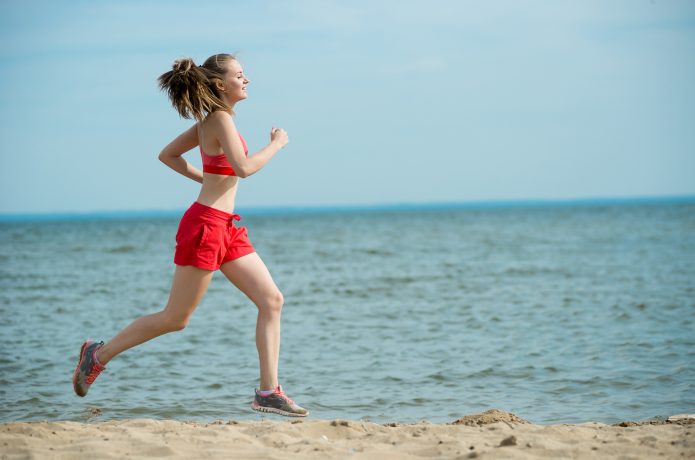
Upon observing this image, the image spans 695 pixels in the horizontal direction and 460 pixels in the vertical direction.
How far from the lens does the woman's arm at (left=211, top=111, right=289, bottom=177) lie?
4691 millimetres

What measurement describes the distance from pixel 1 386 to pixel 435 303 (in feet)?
26.4

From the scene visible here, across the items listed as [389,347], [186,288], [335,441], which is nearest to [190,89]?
[186,288]

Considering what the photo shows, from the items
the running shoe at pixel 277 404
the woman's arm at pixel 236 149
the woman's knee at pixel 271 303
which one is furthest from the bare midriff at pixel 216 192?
the running shoe at pixel 277 404

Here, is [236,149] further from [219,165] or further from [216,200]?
[216,200]

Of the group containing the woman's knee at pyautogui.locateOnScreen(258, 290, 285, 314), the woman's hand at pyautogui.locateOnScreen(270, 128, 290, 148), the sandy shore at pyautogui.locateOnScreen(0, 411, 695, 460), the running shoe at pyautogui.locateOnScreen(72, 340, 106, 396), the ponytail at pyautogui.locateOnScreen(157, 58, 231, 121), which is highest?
the ponytail at pyautogui.locateOnScreen(157, 58, 231, 121)

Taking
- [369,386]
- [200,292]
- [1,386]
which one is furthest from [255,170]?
[1,386]

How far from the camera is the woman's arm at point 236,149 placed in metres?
4.69

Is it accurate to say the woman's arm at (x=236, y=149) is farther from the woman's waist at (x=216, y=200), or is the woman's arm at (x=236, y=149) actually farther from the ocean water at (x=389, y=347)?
the ocean water at (x=389, y=347)

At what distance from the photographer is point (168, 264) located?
25.5 meters

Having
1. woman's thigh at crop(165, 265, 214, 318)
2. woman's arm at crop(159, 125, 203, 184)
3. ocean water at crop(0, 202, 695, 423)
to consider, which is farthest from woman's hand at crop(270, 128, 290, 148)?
ocean water at crop(0, 202, 695, 423)

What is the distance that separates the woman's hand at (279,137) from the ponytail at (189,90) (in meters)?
0.33

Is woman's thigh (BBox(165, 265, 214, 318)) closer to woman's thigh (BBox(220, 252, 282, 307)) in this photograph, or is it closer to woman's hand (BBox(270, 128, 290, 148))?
woman's thigh (BBox(220, 252, 282, 307))

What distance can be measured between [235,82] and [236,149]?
0.51m

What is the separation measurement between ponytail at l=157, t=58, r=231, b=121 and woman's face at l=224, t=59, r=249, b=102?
12cm
